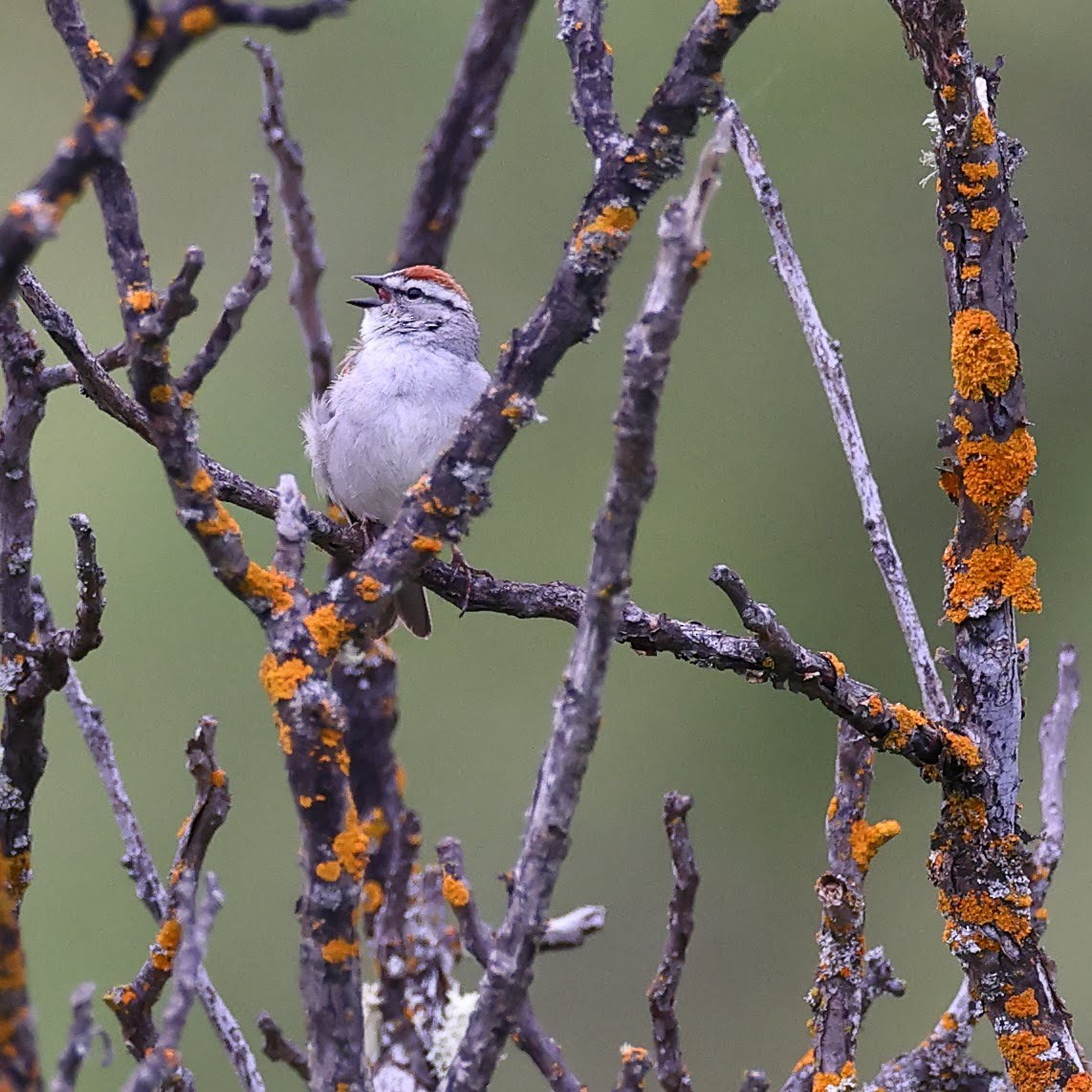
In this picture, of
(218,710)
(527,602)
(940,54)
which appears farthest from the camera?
(218,710)

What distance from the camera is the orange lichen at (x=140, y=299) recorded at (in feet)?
6.67

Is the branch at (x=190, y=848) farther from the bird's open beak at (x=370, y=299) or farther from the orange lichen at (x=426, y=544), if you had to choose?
the bird's open beak at (x=370, y=299)

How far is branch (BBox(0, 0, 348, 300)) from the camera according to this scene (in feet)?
4.49

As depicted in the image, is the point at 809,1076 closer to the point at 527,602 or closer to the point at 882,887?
the point at 527,602

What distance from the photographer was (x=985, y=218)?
271cm

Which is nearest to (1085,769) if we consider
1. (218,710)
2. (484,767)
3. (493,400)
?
(484,767)

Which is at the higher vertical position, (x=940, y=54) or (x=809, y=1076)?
(x=940, y=54)

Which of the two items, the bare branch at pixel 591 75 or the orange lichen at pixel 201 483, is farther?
the bare branch at pixel 591 75

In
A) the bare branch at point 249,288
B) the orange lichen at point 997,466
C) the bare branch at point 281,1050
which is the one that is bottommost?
the bare branch at point 281,1050

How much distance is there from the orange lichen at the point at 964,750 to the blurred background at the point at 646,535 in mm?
5000

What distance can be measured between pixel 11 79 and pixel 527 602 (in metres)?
8.44

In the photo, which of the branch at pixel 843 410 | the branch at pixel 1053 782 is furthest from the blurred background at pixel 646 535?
the branch at pixel 843 410

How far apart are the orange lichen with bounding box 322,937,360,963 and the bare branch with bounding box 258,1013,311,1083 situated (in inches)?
41.2

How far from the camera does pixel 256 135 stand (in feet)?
31.7
